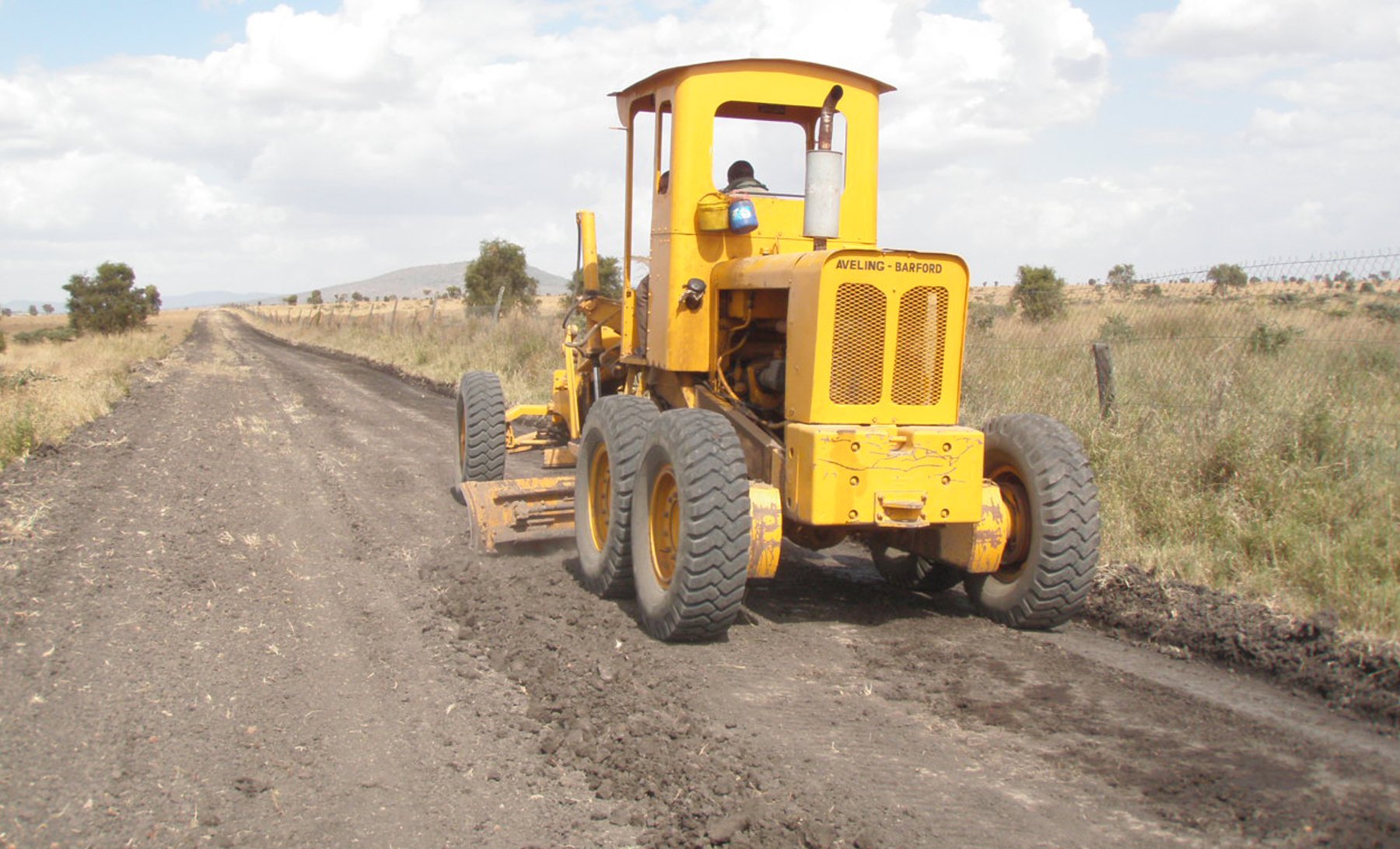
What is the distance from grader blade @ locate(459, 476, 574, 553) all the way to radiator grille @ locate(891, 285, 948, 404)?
8.57 feet

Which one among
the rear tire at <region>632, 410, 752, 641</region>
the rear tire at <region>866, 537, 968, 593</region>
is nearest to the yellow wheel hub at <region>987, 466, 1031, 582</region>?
the rear tire at <region>866, 537, 968, 593</region>

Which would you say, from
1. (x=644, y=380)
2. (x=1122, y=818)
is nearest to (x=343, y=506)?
(x=644, y=380)

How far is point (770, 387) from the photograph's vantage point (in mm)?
5773

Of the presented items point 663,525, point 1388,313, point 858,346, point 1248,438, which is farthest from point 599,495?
point 1388,313

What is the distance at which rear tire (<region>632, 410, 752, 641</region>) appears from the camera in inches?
189

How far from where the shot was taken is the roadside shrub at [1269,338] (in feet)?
27.7

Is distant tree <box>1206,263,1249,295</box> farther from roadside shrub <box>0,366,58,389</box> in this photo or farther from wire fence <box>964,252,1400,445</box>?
roadside shrub <box>0,366,58,389</box>

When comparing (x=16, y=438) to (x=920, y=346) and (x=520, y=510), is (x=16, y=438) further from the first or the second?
(x=920, y=346)

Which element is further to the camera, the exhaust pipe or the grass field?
the grass field

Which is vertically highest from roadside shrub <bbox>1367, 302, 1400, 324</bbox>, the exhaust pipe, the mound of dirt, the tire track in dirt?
the exhaust pipe

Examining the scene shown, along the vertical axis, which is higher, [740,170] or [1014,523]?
[740,170]

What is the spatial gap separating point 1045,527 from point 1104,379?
3.48 metres

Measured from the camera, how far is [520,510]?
6.88 metres

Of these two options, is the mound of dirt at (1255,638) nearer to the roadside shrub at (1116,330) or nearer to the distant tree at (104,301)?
the roadside shrub at (1116,330)
